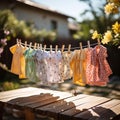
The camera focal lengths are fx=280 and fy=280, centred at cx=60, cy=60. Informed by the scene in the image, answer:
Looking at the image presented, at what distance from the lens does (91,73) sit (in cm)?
455

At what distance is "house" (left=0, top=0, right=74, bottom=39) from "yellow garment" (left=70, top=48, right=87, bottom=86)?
13.6 m

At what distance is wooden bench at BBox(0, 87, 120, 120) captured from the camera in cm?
359

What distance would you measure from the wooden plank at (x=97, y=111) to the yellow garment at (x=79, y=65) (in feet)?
2.05

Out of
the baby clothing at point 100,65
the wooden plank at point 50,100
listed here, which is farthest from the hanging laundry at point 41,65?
the baby clothing at point 100,65

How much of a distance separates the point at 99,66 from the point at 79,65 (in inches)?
14.1

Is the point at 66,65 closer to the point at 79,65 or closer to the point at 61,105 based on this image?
the point at 79,65

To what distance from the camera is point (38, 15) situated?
2103cm

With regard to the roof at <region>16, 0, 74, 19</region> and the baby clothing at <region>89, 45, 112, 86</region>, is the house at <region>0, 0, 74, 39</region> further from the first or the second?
the baby clothing at <region>89, 45, 112, 86</region>

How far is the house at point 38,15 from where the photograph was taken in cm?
1812

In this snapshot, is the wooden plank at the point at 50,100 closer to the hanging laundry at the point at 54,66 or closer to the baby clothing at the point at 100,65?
the hanging laundry at the point at 54,66

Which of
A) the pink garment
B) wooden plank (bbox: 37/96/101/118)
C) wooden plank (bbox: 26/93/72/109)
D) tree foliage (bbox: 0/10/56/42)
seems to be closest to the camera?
wooden plank (bbox: 37/96/101/118)

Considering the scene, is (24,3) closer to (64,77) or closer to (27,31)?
(27,31)

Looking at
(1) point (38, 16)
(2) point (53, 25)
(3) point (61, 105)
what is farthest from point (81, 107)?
(2) point (53, 25)

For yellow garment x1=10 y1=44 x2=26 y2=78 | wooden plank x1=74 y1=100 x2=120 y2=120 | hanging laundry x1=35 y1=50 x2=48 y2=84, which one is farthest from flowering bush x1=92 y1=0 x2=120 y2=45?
yellow garment x1=10 y1=44 x2=26 y2=78
